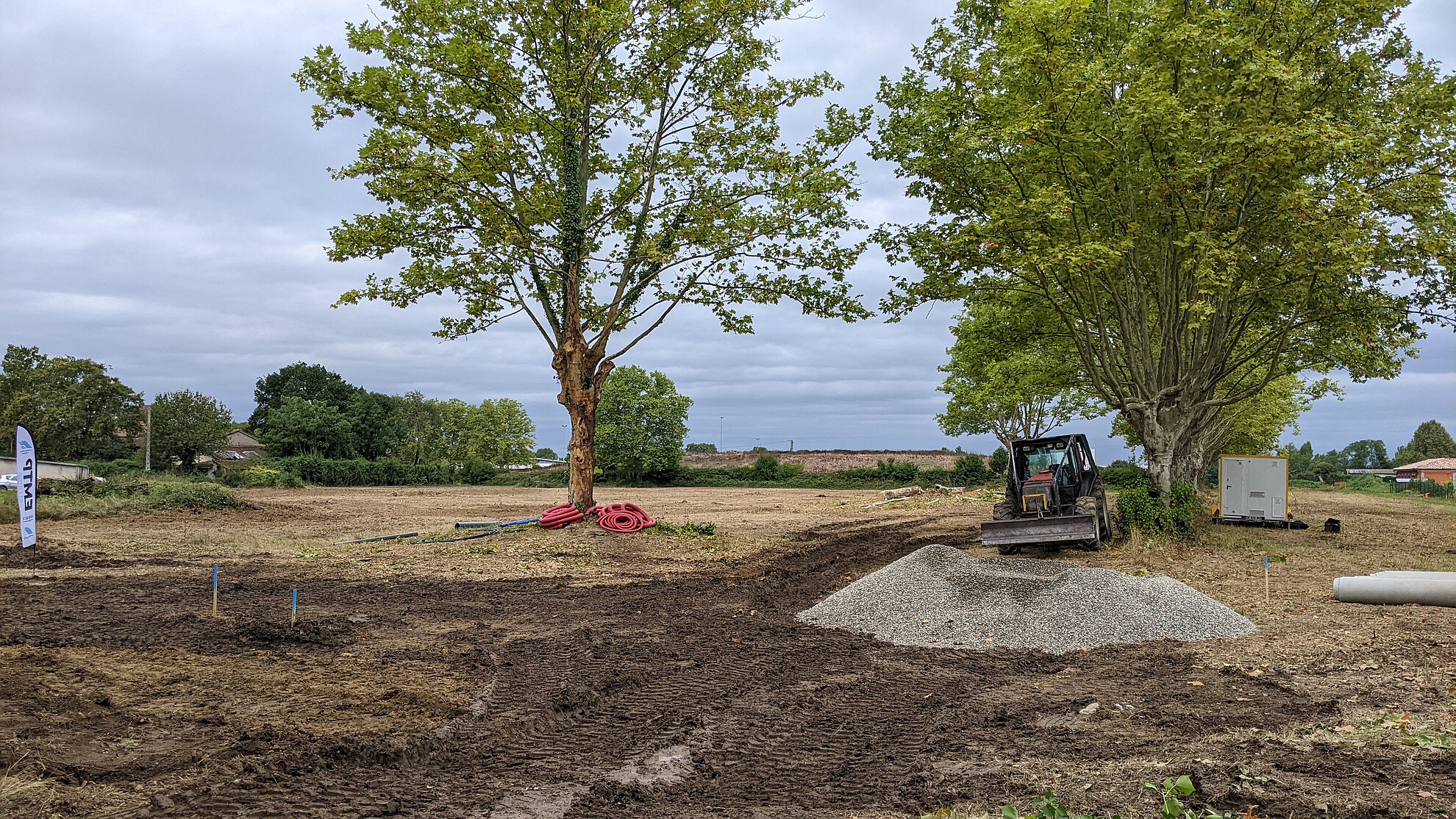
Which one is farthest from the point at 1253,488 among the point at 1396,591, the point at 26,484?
the point at 26,484

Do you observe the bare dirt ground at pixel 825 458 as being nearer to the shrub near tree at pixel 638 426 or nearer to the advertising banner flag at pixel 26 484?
the shrub near tree at pixel 638 426

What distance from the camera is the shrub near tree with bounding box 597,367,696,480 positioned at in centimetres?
6069

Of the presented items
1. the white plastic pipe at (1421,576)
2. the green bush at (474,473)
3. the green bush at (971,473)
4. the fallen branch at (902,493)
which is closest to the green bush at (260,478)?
the green bush at (474,473)

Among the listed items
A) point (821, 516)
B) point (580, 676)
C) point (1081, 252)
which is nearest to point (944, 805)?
point (580, 676)

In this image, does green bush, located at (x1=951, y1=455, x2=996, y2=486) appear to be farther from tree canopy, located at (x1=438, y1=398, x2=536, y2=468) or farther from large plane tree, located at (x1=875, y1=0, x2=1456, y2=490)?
tree canopy, located at (x1=438, y1=398, x2=536, y2=468)

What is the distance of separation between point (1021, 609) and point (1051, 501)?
548cm

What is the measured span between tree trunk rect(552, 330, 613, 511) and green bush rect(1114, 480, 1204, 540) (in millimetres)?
11598

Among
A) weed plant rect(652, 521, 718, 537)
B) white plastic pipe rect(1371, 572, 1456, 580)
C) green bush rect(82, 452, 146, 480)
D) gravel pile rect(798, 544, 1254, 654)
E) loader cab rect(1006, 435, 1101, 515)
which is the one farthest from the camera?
green bush rect(82, 452, 146, 480)

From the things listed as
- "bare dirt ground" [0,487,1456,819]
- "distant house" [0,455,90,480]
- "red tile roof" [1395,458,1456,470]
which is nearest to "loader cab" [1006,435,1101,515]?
"bare dirt ground" [0,487,1456,819]

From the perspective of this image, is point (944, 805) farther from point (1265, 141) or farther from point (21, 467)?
point (1265, 141)

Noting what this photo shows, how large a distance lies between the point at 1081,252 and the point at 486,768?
13130mm

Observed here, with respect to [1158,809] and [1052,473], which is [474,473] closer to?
[1052,473]

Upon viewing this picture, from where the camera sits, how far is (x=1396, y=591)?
35.4 feet

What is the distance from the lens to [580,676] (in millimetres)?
8141
